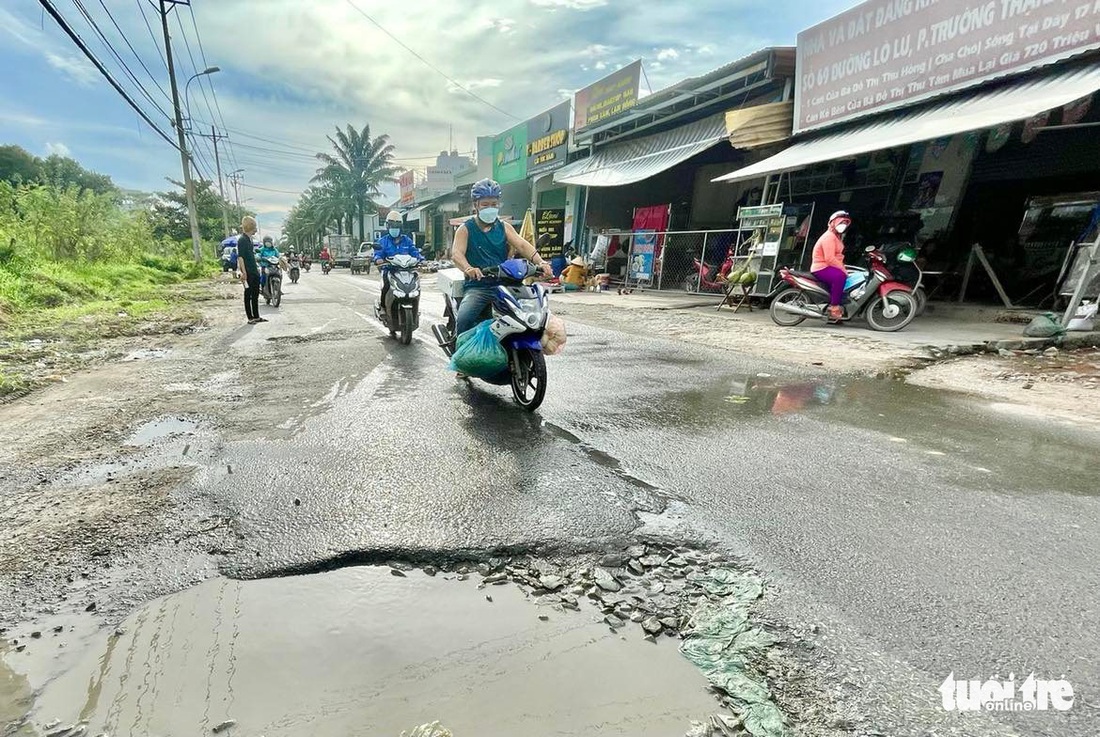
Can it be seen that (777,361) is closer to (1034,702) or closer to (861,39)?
(1034,702)

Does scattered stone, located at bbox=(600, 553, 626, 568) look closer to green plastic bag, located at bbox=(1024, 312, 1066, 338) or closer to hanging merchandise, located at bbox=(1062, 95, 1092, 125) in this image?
green plastic bag, located at bbox=(1024, 312, 1066, 338)

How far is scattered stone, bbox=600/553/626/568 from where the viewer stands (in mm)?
2121

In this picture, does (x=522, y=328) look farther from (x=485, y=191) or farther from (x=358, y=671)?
(x=358, y=671)

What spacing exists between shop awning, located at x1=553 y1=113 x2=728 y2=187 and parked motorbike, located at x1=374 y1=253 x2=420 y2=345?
8439 mm

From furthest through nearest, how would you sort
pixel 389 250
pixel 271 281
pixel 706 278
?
pixel 706 278
pixel 271 281
pixel 389 250

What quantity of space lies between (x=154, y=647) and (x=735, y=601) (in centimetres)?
191

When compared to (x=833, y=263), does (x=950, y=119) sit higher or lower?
higher

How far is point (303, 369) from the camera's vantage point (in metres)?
5.58

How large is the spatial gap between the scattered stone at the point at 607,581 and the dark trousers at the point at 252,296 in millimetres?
8622

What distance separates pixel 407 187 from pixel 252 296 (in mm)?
43973

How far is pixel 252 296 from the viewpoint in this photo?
354 inches

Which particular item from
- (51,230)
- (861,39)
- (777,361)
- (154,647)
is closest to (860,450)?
(777,361)

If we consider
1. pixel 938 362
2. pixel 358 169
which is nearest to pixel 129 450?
pixel 938 362

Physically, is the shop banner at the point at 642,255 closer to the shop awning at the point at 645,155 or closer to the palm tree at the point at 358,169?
the shop awning at the point at 645,155
